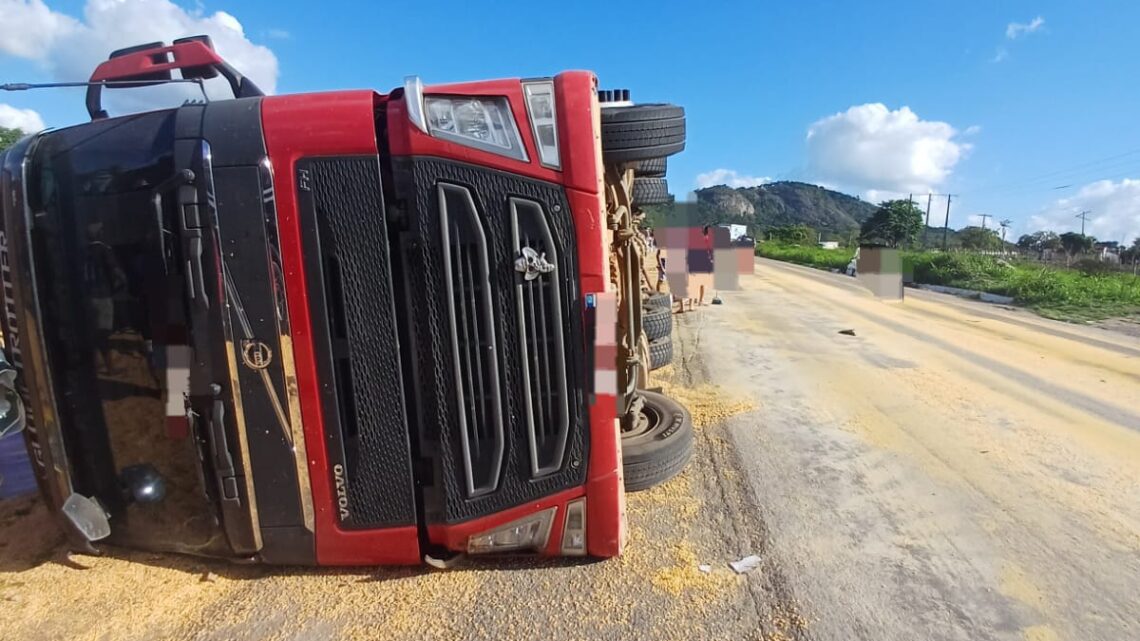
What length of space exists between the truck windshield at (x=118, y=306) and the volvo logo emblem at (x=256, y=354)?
0.80ft

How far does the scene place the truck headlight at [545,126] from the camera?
237 centimetres

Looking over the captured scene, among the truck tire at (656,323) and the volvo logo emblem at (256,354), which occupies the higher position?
the volvo logo emblem at (256,354)

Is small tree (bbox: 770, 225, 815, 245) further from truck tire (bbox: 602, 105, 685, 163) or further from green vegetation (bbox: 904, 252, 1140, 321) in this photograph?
truck tire (bbox: 602, 105, 685, 163)

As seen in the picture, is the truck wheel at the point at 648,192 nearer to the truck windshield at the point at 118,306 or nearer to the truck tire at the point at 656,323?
the truck tire at the point at 656,323

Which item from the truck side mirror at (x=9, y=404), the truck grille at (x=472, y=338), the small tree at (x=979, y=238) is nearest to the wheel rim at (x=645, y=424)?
the truck grille at (x=472, y=338)

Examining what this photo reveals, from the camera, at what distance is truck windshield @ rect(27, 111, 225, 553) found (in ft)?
7.61

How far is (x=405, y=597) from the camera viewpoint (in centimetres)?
246

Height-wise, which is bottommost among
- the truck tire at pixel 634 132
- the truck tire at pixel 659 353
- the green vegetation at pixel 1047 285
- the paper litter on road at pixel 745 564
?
the green vegetation at pixel 1047 285

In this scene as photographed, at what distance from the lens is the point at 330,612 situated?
7.84ft

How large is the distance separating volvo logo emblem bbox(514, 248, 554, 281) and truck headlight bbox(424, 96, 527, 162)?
0.37 meters

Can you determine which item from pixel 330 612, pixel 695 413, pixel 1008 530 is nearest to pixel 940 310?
pixel 695 413

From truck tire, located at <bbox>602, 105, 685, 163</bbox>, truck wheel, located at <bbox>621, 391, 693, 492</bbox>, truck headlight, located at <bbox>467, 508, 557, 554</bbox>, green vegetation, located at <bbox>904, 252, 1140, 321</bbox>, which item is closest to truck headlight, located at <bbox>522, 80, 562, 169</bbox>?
truck tire, located at <bbox>602, 105, 685, 163</bbox>

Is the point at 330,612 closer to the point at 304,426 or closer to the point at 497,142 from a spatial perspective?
the point at 304,426

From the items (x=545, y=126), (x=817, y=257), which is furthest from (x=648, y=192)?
(x=817, y=257)
